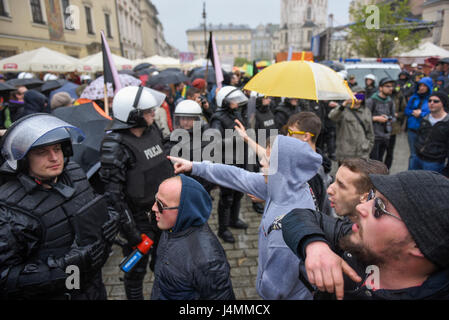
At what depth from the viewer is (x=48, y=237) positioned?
186cm

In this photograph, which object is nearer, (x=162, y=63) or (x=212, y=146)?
(x=212, y=146)

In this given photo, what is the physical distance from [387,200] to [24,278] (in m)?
2.10

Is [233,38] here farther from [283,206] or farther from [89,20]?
[283,206]

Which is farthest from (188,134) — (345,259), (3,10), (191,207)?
(3,10)

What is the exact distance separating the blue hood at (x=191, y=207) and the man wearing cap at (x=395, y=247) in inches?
34.5

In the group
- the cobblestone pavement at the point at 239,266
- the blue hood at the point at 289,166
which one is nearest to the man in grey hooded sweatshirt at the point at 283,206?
the blue hood at the point at 289,166

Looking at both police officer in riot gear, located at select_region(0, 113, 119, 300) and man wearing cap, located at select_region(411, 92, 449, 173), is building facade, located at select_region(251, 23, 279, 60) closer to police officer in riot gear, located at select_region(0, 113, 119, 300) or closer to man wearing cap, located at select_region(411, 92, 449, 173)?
man wearing cap, located at select_region(411, 92, 449, 173)

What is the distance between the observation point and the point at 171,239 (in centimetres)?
193

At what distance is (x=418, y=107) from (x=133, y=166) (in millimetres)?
6664

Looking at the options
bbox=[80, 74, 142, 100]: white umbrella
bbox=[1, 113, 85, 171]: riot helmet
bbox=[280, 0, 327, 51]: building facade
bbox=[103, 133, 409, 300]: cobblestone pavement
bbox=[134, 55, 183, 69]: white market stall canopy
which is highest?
bbox=[280, 0, 327, 51]: building facade

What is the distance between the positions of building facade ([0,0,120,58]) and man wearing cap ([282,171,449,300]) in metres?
13.6

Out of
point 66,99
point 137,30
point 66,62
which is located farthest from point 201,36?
point 66,99

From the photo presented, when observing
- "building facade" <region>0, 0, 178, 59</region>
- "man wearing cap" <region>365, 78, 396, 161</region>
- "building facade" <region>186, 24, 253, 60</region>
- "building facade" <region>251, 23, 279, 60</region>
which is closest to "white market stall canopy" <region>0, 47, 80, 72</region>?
"building facade" <region>0, 0, 178, 59</region>

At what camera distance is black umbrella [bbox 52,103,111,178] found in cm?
349
